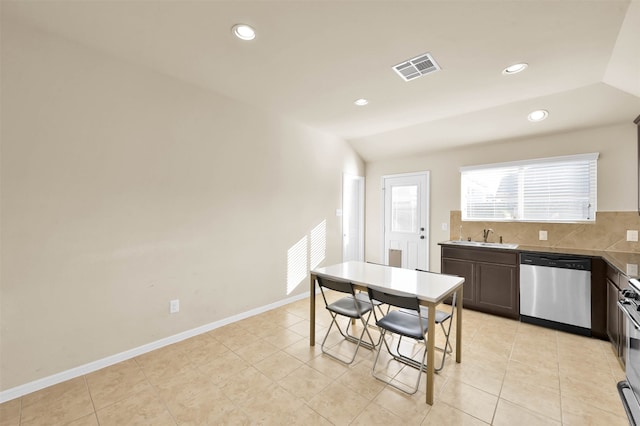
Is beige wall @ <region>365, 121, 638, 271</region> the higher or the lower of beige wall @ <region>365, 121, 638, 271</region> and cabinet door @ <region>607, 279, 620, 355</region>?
the higher

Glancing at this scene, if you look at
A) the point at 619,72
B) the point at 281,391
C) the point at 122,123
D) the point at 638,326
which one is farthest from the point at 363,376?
the point at 619,72

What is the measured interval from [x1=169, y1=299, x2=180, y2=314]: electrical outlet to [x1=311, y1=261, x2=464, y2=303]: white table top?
1.54m

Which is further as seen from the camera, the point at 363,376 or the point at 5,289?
the point at 363,376

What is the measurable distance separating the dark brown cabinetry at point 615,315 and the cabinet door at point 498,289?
2.68 feet

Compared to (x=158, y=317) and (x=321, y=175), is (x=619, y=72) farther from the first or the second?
(x=158, y=317)

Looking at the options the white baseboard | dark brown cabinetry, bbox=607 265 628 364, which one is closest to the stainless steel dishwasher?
dark brown cabinetry, bbox=607 265 628 364

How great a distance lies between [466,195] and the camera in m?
4.50

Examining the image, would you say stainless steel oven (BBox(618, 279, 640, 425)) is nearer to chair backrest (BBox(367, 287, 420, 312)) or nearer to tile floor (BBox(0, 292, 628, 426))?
tile floor (BBox(0, 292, 628, 426))

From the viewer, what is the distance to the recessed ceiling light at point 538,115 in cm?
336

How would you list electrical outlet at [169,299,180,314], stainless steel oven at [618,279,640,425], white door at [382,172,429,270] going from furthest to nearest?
white door at [382,172,429,270] < electrical outlet at [169,299,180,314] < stainless steel oven at [618,279,640,425]

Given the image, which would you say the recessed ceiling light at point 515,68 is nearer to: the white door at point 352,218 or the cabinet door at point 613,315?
the cabinet door at point 613,315

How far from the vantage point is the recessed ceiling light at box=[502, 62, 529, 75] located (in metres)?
2.53

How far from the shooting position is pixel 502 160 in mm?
4129

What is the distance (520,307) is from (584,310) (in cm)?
59
